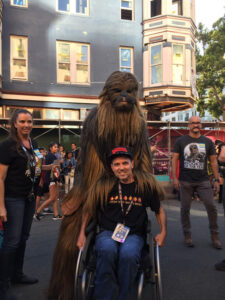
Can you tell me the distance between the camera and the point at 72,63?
46.2 feet

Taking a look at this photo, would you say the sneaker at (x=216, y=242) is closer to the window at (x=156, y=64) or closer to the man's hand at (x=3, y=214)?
the man's hand at (x=3, y=214)

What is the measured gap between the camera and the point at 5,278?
2.86 meters

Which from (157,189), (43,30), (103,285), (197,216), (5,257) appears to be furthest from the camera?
(43,30)

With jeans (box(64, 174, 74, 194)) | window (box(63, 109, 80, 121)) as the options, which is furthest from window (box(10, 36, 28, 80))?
jeans (box(64, 174, 74, 194))

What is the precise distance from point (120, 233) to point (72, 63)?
1254 centimetres

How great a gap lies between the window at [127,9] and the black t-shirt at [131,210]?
13868mm

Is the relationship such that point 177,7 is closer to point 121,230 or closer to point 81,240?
point 121,230

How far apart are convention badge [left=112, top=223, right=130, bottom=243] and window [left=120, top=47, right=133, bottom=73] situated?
13.0m

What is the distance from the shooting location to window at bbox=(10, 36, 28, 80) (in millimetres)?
13359

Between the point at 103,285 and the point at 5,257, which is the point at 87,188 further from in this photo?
the point at 5,257

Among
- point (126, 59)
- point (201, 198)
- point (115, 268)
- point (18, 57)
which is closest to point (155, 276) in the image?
point (115, 268)

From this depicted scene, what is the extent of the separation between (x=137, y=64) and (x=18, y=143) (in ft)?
41.6

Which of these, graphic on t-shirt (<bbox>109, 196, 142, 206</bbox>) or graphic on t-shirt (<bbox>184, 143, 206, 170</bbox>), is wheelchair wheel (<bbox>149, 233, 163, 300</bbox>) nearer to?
graphic on t-shirt (<bbox>109, 196, 142, 206</bbox>)

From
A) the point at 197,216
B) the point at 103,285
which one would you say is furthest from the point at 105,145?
the point at 197,216
